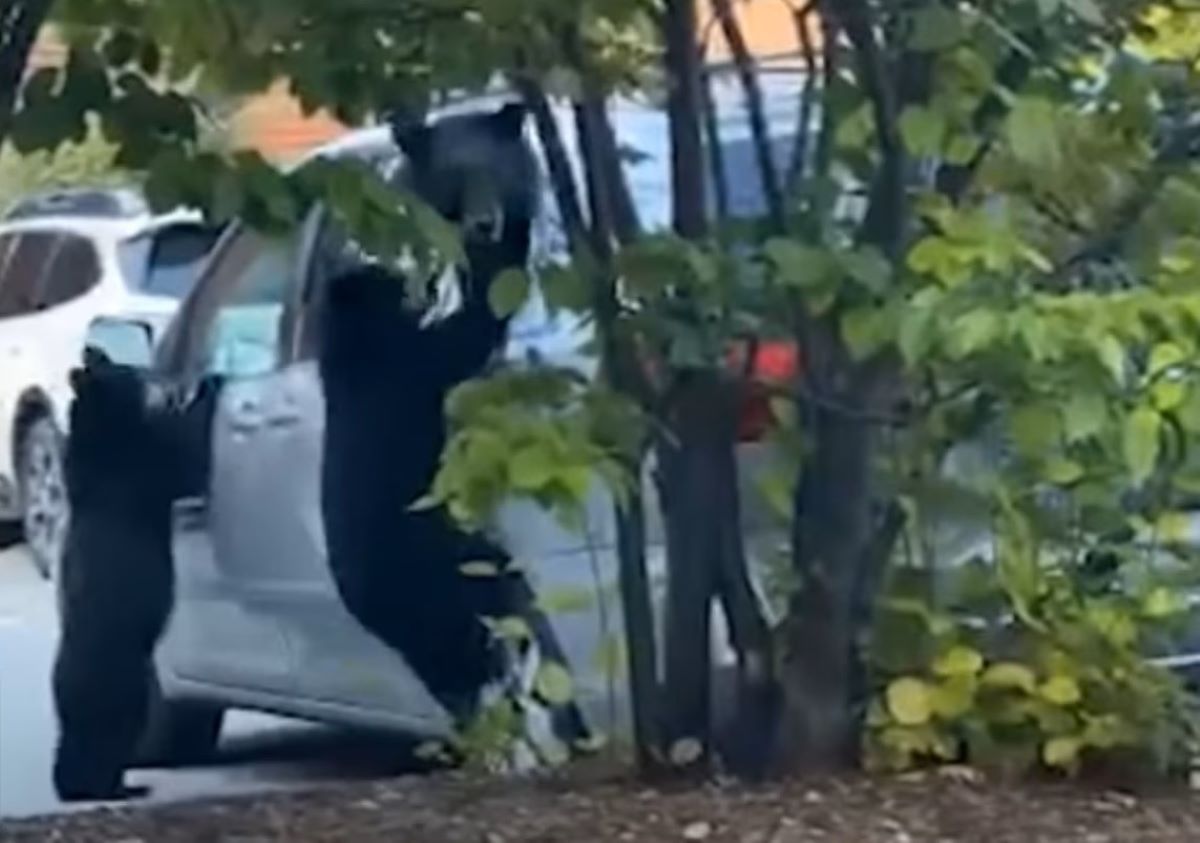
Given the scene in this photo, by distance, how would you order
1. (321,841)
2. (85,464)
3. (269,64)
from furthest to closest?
(85,464) < (321,841) < (269,64)

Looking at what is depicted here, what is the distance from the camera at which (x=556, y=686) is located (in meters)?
5.56

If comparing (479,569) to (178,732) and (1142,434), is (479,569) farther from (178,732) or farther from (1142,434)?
(1142,434)

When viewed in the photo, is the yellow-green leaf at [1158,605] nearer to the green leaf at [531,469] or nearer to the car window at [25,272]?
the green leaf at [531,469]

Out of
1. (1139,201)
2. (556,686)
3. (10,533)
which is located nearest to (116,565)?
(10,533)

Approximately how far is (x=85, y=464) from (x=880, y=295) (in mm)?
3343

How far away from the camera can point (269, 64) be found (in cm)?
461

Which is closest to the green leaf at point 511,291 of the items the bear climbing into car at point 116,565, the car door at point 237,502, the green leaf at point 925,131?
the green leaf at point 925,131

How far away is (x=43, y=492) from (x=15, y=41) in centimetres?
415

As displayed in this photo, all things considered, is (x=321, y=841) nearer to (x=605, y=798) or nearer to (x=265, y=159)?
(x=605, y=798)

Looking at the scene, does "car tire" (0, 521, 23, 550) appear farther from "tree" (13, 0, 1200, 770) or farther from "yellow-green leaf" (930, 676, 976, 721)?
"yellow-green leaf" (930, 676, 976, 721)

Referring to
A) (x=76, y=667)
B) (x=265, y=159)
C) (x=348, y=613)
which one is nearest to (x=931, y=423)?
(x=265, y=159)

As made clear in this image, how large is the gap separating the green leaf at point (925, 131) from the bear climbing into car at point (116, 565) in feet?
9.77

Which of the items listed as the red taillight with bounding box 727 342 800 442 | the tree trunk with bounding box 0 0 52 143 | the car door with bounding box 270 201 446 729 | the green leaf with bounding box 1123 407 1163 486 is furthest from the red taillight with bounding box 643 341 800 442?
the car door with bounding box 270 201 446 729

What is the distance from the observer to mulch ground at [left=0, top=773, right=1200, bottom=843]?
4.87 meters
